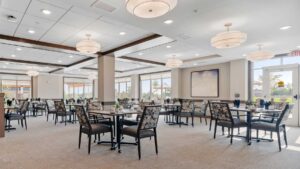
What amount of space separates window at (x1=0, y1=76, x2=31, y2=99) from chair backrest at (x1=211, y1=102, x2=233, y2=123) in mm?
14184

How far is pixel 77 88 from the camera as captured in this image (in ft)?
55.4

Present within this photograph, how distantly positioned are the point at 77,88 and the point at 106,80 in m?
10.2

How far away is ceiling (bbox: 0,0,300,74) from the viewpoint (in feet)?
11.2

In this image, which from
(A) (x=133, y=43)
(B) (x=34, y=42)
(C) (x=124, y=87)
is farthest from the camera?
(C) (x=124, y=87)

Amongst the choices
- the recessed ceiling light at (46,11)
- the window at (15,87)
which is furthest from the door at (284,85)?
the window at (15,87)

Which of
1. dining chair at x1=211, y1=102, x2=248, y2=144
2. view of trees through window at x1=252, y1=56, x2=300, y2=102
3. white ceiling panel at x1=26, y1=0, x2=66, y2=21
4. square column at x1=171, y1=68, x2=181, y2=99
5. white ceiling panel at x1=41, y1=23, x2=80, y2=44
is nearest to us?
white ceiling panel at x1=26, y1=0, x2=66, y2=21

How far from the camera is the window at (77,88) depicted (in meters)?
16.0

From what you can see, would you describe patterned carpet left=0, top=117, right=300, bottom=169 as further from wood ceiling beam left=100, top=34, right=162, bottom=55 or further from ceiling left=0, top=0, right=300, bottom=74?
wood ceiling beam left=100, top=34, right=162, bottom=55

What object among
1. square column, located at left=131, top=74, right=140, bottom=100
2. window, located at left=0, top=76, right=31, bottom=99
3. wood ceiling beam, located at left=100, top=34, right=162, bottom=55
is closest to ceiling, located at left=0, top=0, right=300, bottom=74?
wood ceiling beam, located at left=100, top=34, right=162, bottom=55

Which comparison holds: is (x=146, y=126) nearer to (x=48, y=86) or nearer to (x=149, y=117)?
(x=149, y=117)

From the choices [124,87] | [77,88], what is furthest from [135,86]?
[77,88]

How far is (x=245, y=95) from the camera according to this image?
328 inches

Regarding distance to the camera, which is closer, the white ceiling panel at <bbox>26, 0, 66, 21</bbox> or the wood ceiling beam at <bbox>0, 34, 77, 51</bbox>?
the white ceiling panel at <bbox>26, 0, 66, 21</bbox>

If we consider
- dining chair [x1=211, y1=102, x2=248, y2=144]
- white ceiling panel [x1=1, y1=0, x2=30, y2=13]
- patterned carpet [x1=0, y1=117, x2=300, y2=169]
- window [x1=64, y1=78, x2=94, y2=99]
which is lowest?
patterned carpet [x1=0, y1=117, x2=300, y2=169]
